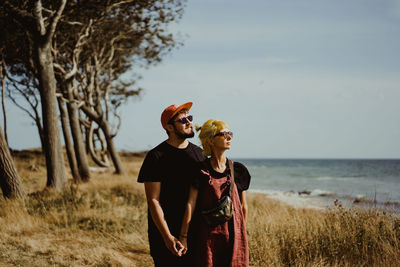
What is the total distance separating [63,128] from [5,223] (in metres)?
7.64

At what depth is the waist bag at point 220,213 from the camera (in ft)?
10.0

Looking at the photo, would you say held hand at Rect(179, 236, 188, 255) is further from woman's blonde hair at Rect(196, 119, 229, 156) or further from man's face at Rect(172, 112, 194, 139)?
man's face at Rect(172, 112, 194, 139)

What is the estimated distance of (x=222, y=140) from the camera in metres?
3.24

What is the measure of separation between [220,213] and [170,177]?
2.05 ft

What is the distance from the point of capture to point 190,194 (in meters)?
3.16

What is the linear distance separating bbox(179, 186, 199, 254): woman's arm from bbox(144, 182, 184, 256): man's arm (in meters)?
0.06

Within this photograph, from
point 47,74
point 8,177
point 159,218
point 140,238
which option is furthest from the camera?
point 47,74

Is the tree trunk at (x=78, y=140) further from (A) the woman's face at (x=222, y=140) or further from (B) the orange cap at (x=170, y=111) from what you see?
(A) the woman's face at (x=222, y=140)

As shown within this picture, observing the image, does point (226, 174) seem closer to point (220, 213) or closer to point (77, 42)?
point (220, 213)

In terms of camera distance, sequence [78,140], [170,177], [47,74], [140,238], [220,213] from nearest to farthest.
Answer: [220,213] < [170,177] < [140,238] < [47,74] < [78,140]

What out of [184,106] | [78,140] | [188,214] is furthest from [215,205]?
[78,140]

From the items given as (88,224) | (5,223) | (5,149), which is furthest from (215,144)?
(5,149)

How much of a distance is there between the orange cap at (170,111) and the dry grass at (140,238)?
2920 millimetres

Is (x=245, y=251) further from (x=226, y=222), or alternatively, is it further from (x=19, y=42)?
(x=19, y=42)
